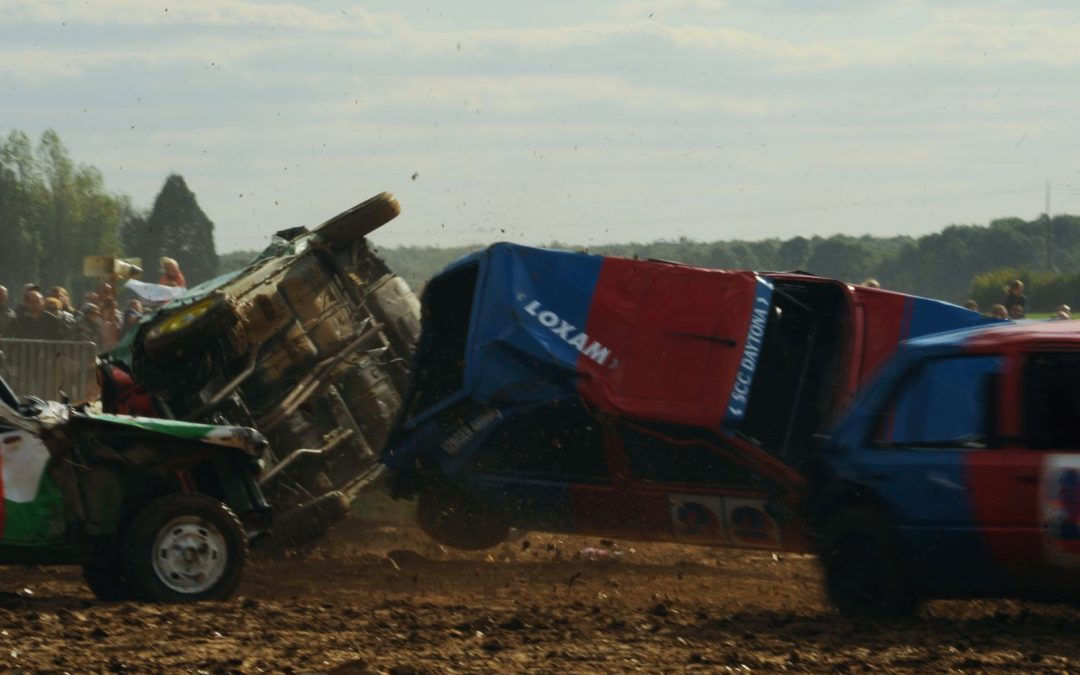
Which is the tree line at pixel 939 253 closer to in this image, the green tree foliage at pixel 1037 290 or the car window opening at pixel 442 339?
the green tree foliage at pixel 1037 290

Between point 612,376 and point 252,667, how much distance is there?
3.91 m

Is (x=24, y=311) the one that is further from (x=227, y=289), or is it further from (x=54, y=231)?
(x=54, y=231)

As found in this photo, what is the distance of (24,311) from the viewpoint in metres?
19.4

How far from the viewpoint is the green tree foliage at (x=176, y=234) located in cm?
5097

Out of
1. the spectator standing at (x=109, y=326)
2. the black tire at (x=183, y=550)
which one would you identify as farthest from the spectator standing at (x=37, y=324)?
the black tire at (x=183, y=550)

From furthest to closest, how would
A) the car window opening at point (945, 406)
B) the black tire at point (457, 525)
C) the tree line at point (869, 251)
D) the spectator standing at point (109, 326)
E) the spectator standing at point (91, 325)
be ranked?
the tree line at point (869, 251)
the spectator standing at point (91, 325)
the spectator standing at point (109, 326)
the black tire at point (457, 525)
the car window opening at point (945, 406)

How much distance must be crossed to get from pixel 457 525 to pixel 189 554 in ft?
9.80

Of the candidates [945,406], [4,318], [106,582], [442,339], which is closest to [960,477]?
[945,406]

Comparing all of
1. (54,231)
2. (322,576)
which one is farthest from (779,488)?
(54,231)

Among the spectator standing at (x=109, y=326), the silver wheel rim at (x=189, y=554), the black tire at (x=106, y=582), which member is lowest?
the black tire at (x=106, y=582)

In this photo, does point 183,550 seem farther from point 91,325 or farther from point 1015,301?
point 1015,301

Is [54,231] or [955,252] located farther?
[54,231]

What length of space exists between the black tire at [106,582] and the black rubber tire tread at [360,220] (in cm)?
369

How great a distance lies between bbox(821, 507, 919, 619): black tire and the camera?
8.48 meters
